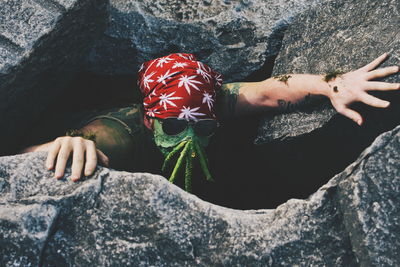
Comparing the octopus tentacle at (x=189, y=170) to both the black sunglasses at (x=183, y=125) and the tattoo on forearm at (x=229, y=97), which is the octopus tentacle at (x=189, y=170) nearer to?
the black sunglasses at (x=183, y=125)

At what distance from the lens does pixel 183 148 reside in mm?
2016

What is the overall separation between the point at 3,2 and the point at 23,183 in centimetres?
83

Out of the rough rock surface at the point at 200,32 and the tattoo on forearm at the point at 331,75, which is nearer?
the tattoo on forearm at the point at 331,75

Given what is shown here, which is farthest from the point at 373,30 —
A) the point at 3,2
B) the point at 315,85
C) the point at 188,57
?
the point at 3,2

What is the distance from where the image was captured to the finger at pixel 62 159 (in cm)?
150

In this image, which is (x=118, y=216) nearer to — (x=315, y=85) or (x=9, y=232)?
(x=9, y=232)

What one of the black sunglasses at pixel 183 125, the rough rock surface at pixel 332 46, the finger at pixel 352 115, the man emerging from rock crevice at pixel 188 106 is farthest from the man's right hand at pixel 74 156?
the finger at pixel 352 115

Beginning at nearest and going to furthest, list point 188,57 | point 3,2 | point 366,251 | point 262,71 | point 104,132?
point 366,251
point 3,2
point 104,132
point 188,57
point 262,71

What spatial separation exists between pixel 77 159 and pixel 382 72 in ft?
3.53

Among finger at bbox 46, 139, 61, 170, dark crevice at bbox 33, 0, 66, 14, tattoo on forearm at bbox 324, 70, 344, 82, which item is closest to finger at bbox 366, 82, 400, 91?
tattoo on forearm at bbox 324, 70, 344, 82

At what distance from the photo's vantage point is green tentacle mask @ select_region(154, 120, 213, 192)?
1.95 m

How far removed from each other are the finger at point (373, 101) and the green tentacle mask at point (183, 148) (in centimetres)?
63

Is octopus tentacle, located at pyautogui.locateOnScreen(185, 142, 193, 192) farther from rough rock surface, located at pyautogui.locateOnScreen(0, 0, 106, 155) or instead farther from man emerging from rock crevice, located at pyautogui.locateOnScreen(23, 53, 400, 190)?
rough rock surface, located at pyautogui.locateOnScreen(0, 0, 106, 155)

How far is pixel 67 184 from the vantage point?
58.2 inches
